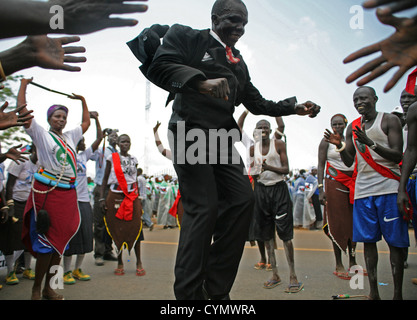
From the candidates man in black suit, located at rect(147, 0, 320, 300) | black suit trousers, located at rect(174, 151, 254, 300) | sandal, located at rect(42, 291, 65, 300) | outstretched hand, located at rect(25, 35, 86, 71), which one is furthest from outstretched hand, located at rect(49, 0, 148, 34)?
sandal, located at rect(42, 291, 65, 300)

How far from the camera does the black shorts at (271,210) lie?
4852 mm

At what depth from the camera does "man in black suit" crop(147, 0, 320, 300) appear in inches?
86.0

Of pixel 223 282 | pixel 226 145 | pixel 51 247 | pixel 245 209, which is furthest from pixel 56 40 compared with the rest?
pixel 51 247

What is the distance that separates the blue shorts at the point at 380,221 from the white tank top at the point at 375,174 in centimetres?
6

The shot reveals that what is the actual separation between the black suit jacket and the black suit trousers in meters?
0.33

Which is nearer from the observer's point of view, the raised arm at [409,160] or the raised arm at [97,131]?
the raised arm at [409,160]

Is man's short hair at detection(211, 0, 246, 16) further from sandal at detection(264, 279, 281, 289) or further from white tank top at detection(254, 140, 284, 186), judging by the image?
sandal at detection(264, 279, 281, 289)

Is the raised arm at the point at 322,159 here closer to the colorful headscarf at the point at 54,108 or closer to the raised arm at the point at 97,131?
the raised arm at the point at 97,131

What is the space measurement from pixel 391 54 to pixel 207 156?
4.06 ft

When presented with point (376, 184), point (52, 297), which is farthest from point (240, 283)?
point (52, 297)

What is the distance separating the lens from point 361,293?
13.1 feet

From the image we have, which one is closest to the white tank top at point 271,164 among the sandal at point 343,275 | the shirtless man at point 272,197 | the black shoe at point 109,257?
the shirtless man at point 272,197

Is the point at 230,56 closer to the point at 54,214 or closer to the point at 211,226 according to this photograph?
the point at 211,226

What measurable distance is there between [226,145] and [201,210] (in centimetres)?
51
